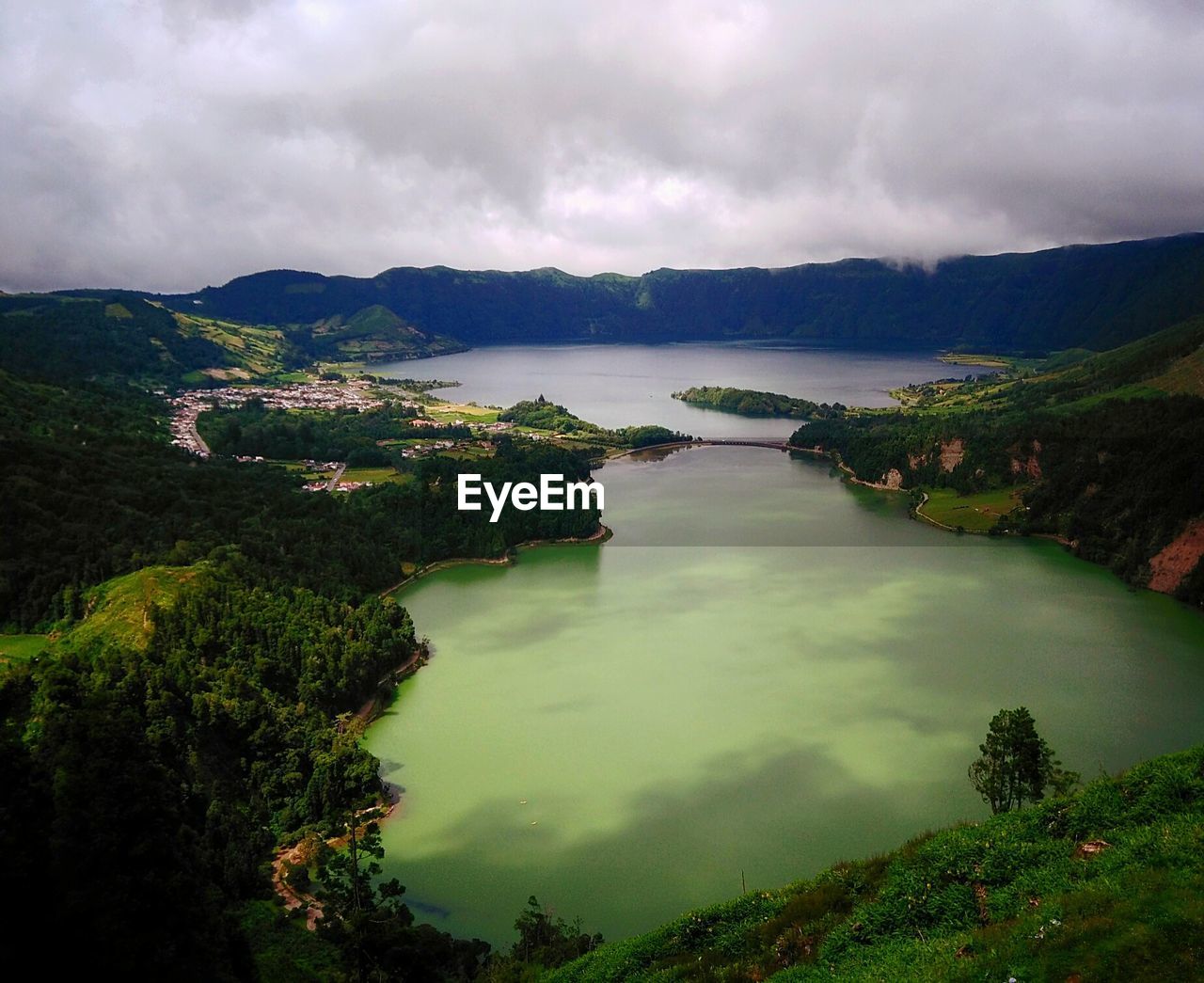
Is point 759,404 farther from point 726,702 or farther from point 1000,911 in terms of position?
point 1000,911

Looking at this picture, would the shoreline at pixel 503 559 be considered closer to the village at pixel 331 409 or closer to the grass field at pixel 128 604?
the grass field at pixel 128 604

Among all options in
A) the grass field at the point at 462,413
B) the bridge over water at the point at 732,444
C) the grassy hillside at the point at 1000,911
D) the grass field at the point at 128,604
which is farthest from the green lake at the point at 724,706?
the grass field at the point at 462,413

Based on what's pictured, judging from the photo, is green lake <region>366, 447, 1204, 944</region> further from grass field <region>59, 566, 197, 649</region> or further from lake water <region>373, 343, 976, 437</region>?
lake water <region>373, 343, 976, 437</region>

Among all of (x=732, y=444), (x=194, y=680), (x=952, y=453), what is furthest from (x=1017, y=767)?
(x=732, y=444)

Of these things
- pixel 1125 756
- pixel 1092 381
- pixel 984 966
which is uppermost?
pixel 1092 381

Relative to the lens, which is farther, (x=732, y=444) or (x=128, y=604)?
(x=732, y=444)

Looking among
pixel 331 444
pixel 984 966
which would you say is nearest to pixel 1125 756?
pixel 984 966

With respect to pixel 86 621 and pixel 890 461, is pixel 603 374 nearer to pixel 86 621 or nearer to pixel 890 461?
pixel 890 461
